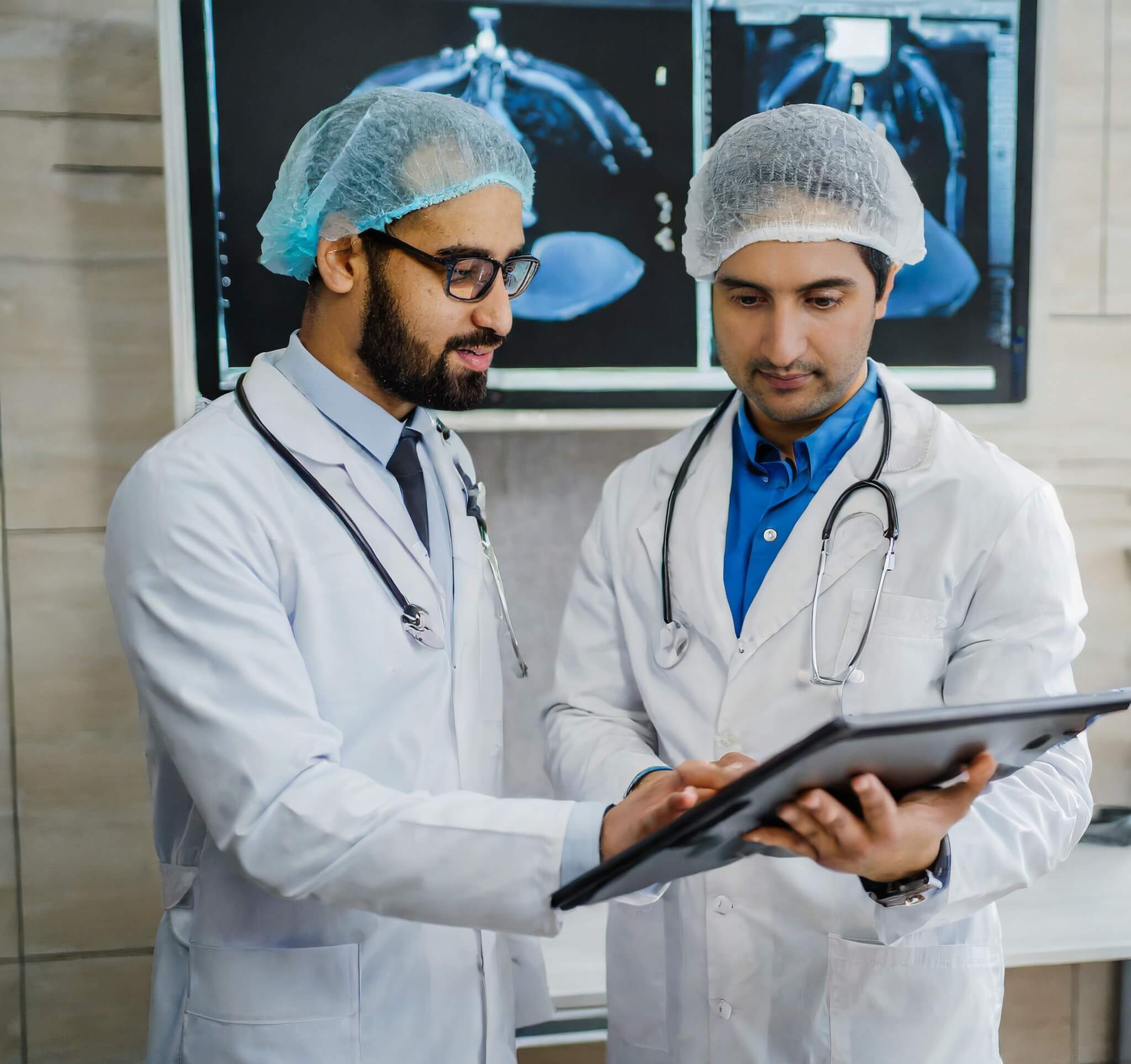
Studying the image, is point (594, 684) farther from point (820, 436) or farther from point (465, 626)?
point (820, 436)

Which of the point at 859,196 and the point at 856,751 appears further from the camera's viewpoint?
the point at 859,196

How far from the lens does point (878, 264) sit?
138cm

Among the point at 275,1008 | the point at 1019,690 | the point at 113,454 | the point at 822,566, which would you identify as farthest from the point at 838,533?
the point at 113,454

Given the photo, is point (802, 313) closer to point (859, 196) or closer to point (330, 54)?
point (859, 196)

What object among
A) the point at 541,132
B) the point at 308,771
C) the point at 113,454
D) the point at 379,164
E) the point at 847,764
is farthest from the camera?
the point at 113,454

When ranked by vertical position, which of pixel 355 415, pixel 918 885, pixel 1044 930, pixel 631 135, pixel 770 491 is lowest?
pixel 1044 930

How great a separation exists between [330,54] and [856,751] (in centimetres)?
150

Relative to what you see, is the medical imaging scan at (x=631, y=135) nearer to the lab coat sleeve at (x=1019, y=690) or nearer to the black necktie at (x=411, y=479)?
the black necktie at (x=411, y=479)

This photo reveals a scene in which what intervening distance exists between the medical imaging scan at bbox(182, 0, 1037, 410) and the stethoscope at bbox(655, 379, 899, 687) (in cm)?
53

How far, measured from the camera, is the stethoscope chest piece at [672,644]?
134cm

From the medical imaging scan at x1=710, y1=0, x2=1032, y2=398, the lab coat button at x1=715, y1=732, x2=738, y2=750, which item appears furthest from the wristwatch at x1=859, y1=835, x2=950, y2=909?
the medical imaging scan at x1=710, y1=0, x2=1032, y2=398

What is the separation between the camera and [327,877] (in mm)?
987

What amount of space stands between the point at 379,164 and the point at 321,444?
335 mm

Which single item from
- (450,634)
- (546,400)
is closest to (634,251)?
(546,400)
